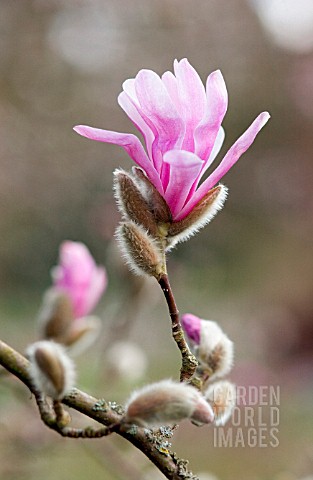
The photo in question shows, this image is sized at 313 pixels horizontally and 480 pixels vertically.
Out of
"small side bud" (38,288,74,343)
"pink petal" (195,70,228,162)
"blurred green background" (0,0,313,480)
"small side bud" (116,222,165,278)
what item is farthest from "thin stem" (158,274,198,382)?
"blurred green background" (0,0,313,480)

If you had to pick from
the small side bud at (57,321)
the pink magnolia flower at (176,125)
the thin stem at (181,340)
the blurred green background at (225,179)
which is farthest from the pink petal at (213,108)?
the blurred green background at (225,179)

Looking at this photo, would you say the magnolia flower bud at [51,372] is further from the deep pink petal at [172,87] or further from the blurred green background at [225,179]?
the blurred green background at [225,179]

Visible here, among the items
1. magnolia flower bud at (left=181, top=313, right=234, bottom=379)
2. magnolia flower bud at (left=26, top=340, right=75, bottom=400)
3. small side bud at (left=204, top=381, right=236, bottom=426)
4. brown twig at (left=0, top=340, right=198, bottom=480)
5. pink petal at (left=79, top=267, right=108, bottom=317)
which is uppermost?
pink petal at (left=79, top=267, right=108, bottom=317)

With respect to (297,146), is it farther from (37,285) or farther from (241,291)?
(37,285)

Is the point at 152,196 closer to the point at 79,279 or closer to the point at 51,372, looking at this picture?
the point at 51,372

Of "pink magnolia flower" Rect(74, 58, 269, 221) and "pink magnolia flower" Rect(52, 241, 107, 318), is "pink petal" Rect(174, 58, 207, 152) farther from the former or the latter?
"pink magnolia flower" Rect(52, 241, 107, 318)

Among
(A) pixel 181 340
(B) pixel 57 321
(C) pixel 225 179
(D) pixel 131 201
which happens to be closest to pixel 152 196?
(D) pixel 131 201
